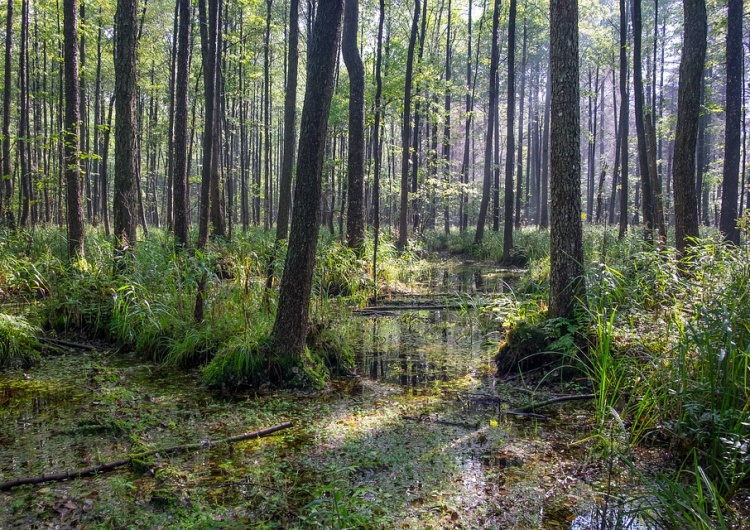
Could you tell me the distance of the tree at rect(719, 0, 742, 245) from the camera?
33.2 feet

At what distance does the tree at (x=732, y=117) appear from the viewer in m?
10.1

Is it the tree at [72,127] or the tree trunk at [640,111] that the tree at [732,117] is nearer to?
the tree trunk at [640,111]

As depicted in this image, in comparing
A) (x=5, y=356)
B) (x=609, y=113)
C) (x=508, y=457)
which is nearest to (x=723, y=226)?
(x=508, y=457)

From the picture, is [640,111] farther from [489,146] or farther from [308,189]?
[308,189]

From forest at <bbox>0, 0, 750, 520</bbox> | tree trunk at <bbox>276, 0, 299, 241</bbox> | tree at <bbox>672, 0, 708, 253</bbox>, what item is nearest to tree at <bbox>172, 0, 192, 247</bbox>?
forest at <bbox>0, 0, 750, 520</bbox>

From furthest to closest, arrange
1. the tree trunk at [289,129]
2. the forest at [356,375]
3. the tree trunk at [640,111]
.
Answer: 1. the tree trunk at [640,111]
2. the tree trunk at [289,129]
3. the forest at [356,375]

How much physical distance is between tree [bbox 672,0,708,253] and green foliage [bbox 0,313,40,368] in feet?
32.2

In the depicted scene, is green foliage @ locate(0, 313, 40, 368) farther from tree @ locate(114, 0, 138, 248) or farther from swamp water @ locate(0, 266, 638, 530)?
Result: tree @ locate(114, 0, 138, 248)

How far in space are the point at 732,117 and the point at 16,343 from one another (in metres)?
14.4

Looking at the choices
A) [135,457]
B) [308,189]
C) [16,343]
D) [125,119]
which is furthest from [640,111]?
Answer: [16,343]

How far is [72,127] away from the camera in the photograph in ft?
30.7

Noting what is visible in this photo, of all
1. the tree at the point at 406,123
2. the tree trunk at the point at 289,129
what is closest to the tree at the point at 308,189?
the tree trunk at the point at 289,129

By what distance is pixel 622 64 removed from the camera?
47.3 feet

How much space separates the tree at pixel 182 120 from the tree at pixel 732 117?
1151 centimetres
